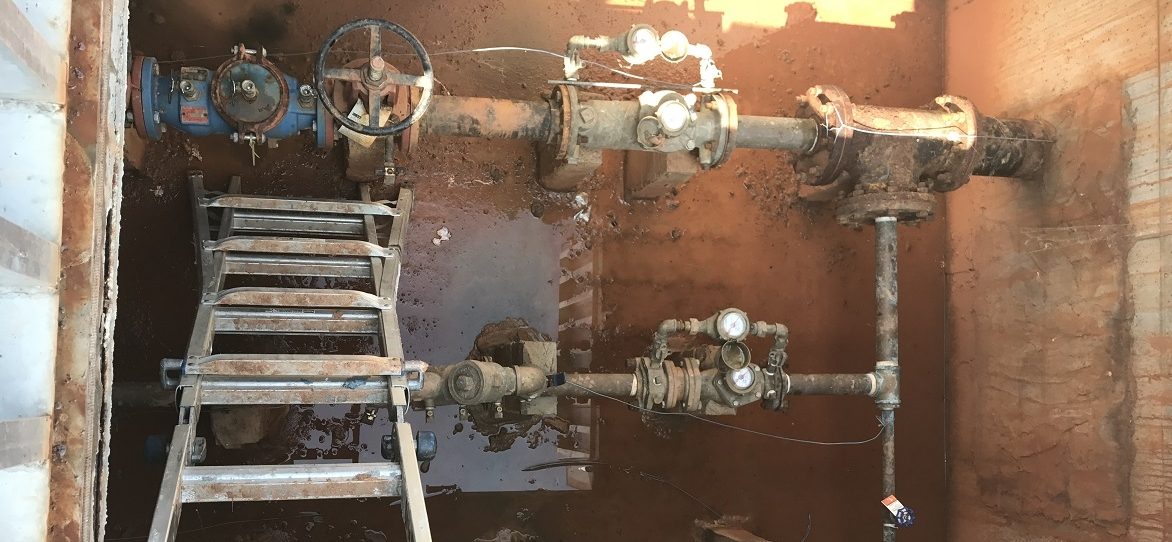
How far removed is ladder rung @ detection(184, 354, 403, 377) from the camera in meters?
2.52

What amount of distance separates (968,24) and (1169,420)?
7.57 ft

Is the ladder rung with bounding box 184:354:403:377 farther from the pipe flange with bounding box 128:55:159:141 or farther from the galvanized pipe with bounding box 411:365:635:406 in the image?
the pipe flange with bounding box 128:55:159:141

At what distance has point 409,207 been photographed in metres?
3.60

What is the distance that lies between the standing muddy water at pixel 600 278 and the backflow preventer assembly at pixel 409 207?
26 centimetres

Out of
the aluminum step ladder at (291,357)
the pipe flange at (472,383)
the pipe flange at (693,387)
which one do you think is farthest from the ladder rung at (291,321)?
the pipe flange at (693,387)

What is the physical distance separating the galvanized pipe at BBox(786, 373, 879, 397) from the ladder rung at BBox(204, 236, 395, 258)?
196cm

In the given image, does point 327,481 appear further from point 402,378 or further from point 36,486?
point 36,486

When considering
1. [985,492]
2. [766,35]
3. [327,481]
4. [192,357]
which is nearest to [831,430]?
[985,492]

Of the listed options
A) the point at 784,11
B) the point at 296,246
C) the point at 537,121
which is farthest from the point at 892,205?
the point at 296,246

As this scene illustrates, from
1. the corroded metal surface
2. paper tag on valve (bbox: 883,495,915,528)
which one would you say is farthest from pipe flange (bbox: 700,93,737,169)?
the corroded metal surface

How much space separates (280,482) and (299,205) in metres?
1.27

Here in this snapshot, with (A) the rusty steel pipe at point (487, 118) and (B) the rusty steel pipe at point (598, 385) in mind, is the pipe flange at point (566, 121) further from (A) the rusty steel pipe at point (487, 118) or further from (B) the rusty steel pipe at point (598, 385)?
(B) the rusty steel pipe at point (598, 385)

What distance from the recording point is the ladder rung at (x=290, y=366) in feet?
8.26

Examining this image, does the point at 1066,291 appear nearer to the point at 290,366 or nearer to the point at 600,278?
the point at 600,278
